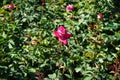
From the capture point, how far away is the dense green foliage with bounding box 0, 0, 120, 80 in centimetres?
378

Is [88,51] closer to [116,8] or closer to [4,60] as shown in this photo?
[4,60]

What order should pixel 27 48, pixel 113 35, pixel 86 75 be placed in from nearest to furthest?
1. pixel 86 75
2. pixel 27 48
3. pixel 113 35

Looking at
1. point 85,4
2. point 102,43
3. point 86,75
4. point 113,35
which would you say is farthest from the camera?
point 85,4

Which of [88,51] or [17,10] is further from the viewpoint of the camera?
[17,10]

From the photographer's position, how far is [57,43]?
4.29m

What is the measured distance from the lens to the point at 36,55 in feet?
13.1

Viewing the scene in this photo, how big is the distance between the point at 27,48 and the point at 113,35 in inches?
56.9

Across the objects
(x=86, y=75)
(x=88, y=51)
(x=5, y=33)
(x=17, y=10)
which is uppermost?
(x=17, y=10)

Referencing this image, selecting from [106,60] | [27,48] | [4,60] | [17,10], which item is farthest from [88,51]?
[17,10]

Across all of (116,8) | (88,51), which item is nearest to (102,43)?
(88,51)

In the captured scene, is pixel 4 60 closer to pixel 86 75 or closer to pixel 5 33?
pixel 5 33

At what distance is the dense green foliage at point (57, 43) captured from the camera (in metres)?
3.78

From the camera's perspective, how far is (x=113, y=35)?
477 cm

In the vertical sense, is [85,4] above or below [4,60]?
above
